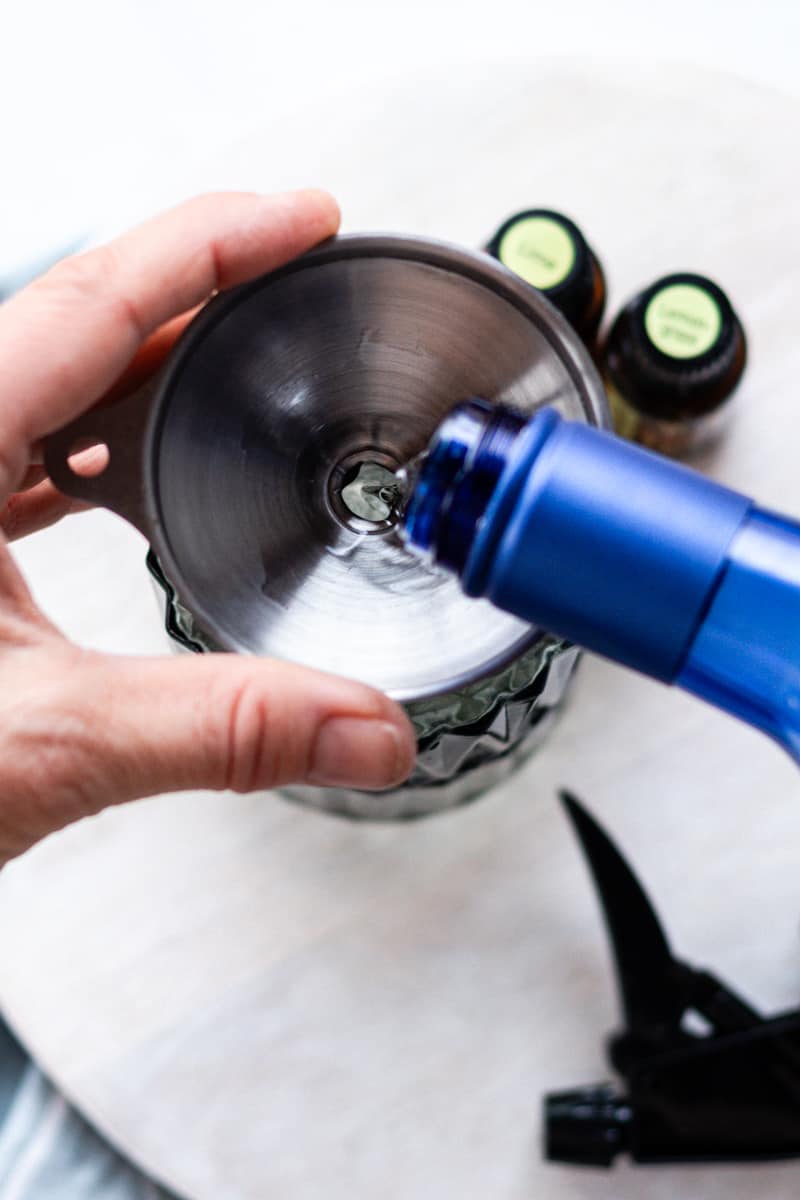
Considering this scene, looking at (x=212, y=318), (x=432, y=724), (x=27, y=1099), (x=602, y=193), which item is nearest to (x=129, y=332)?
(x=212, y=318)

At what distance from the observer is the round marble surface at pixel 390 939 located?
0.58m

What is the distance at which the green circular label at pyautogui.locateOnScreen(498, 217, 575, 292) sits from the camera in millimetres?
540

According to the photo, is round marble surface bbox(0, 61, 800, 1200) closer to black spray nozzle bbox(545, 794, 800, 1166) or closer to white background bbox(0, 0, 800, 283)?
black spray nozzle bbox(545, 794, 800, 1166)

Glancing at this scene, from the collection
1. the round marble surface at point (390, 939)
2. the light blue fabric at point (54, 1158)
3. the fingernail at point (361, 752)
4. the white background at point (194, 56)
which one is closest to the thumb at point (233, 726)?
the fingernail at point (361, 752)

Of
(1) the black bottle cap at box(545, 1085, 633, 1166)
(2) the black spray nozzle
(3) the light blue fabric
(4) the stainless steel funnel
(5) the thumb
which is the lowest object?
(3) the light blue fabric

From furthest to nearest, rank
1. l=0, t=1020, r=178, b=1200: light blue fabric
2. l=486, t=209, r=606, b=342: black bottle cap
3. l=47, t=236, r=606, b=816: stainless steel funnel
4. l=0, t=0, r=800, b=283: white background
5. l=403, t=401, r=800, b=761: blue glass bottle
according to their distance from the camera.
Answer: l=0, t=0, r=800, b=283: white background → l=0, t=1020, r=178, b=1200: light blue fabric → l=486, t=209, r=606, b=342: black bottle cap → l=47, t=236, r=606, b=816: stainless steel funnel → l=403, t=401, r=800, b=761: blue glass bottle

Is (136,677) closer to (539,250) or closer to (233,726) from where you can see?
(233,726)

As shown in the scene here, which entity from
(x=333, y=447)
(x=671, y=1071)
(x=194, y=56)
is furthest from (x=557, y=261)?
(x=194, y=56)

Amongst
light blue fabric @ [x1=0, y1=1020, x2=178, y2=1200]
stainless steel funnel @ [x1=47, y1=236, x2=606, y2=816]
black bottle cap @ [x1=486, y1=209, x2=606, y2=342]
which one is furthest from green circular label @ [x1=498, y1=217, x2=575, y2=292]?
light blue fabric @ [x1=0, y1=1020, x2=178, y2=1200]

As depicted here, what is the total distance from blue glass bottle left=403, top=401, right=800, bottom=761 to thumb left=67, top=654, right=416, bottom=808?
75 millimetres

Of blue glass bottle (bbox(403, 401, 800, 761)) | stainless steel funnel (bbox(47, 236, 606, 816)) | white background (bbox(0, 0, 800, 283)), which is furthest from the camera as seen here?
white background (bbox(0, 0, 800, 283))

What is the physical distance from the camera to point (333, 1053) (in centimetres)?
59

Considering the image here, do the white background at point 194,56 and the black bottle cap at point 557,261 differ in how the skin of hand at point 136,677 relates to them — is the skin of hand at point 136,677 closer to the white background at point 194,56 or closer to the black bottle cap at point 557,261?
the black bottle cap at point 557,261

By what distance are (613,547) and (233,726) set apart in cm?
16
